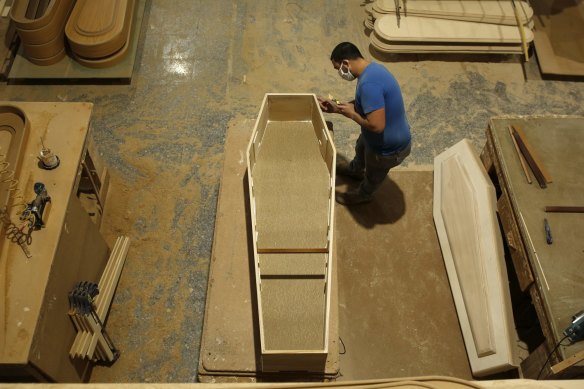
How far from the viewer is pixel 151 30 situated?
6820mm

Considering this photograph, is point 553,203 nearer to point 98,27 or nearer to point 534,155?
point 534,155

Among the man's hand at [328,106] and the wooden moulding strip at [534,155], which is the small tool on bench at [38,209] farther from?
the wooden moulding strip at [534,155]

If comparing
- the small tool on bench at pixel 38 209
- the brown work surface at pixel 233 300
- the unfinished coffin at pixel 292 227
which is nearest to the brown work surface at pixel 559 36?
the unfinished coffin at pixel 292 227

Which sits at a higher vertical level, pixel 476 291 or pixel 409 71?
pixel 409 71

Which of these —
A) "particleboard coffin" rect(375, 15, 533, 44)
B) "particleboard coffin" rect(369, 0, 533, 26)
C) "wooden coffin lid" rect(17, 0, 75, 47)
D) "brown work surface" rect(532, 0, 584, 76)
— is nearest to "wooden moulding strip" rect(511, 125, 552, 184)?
"particleboard coffin" rect(375, 15, 533, 44)

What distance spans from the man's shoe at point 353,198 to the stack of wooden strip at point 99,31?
3503 mm

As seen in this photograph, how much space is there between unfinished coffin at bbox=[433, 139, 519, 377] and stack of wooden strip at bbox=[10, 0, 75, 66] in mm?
5060

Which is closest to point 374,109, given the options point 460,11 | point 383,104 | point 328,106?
point 383,104

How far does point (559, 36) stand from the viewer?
22.1 ft

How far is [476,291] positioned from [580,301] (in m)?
0.81

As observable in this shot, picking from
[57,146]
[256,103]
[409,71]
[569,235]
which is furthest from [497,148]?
[57,146]

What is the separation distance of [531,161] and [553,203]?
449 mm

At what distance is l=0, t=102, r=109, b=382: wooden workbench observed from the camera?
3393mm

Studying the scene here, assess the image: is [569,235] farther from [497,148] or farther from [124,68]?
[124,68]
